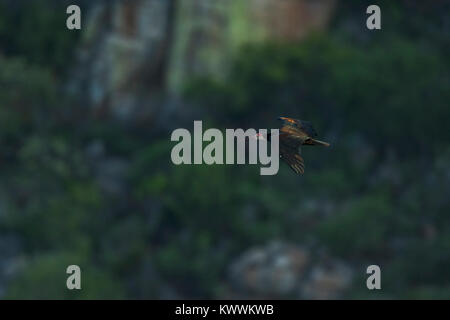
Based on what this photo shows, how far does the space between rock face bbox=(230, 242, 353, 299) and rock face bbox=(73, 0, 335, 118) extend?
35.1 ft

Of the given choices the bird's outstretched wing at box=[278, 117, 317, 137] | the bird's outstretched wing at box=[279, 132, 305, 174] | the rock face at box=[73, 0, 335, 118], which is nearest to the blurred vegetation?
the rock face at box=[73, 0, 335, 118]

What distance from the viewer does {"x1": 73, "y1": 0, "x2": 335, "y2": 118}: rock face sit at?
210ft

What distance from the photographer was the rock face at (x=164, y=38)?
63875 mm

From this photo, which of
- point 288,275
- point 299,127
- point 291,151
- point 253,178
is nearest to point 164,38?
point 253,178

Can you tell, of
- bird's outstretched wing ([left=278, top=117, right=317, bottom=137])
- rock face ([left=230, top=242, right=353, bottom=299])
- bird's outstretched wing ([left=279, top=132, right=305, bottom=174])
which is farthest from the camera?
rock face ([left=230, top=242, right=353, bottom=299])

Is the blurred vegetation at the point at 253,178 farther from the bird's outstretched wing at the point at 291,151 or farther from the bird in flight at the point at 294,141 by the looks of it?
the bird's outstretched wing at the point at 291,151

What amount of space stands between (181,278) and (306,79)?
1176cm

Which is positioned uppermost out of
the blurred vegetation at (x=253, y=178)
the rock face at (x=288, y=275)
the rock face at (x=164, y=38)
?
the rock face at (x=164, y=38)

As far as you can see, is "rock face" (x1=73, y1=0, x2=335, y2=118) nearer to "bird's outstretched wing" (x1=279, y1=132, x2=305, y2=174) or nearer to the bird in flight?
the bird in flight

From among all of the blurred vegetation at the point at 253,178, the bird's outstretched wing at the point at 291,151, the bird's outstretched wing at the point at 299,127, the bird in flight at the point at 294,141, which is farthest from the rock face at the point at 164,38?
the bird's outstretched wing at the point at 291,151

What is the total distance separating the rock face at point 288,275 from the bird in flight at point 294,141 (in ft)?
89.9

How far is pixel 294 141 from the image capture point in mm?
27938
